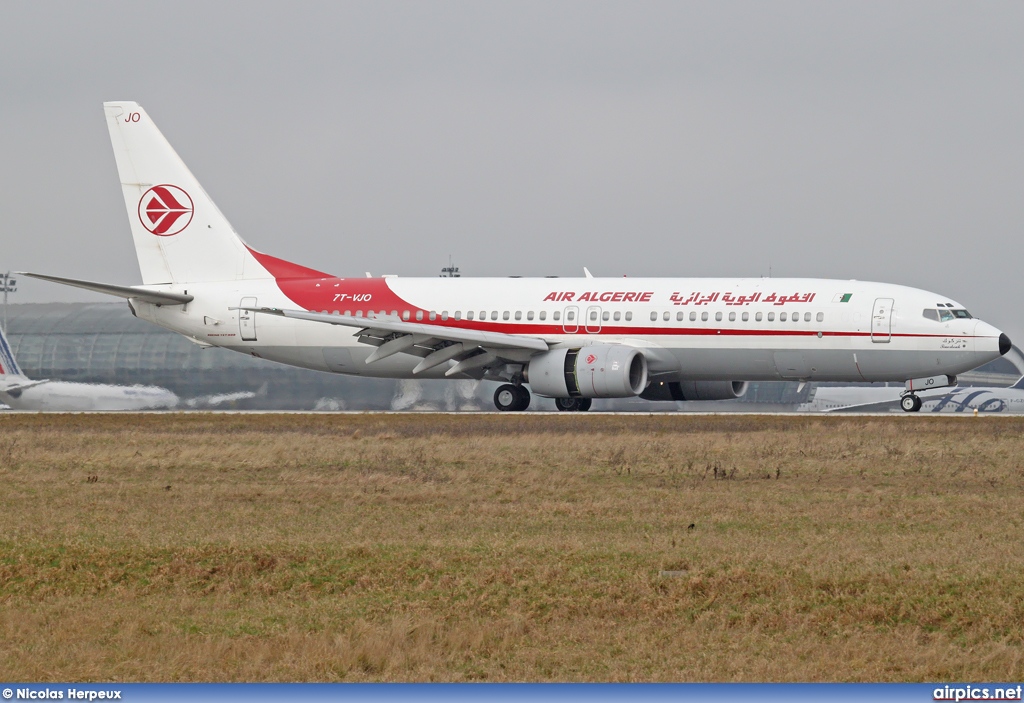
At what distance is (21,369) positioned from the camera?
53.7 metres

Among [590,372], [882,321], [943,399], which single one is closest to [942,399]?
[943,399]

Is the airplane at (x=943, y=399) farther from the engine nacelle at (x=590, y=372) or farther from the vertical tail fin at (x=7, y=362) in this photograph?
the vertical tail fin at (x=7, y=362)

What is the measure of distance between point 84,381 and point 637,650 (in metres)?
46.2

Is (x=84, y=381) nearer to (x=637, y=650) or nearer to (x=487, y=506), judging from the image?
(x=487, y=506)

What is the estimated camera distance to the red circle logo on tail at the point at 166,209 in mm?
42969

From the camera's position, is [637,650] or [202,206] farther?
[202,206]

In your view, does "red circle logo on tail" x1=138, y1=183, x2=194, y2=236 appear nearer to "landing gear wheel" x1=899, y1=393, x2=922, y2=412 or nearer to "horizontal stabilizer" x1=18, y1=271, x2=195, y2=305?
"horizontal stabilizer" x1=18, y1=271, x2=195, y2=305

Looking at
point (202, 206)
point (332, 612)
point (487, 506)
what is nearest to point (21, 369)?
point (202, 206)

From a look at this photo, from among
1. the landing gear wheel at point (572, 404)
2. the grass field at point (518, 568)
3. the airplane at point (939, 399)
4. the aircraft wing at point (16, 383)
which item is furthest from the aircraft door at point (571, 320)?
the airplane at point (939, 399)

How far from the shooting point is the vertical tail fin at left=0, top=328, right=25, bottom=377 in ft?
170

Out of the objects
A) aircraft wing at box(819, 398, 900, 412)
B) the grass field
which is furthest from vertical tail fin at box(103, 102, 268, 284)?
aircraft wing at box(819, 398, 900, 412)

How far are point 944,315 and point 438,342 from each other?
14.1m

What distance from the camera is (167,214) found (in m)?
43.1

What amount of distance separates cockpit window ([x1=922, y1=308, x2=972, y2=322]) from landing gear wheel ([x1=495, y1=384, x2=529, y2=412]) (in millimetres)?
11628
